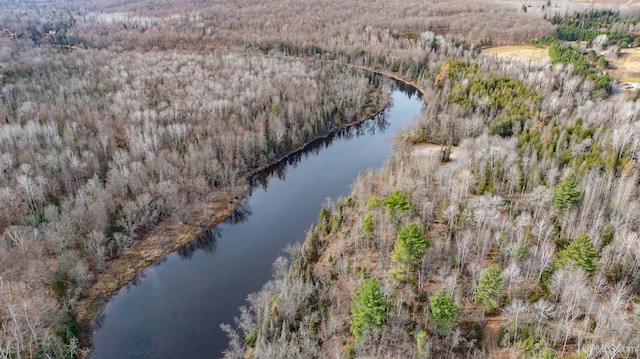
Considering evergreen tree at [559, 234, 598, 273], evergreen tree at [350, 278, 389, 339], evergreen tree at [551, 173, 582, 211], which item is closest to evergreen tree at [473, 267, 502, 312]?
evergreen tree at [559, 234, 598, 273]

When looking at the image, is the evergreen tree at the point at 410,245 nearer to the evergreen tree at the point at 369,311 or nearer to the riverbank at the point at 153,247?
the evergreen tree at the point at 369,311

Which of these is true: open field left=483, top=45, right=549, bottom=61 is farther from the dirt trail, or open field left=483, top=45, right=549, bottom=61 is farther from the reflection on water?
the dirt trail

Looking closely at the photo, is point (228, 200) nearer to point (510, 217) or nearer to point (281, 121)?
point (281, 121)

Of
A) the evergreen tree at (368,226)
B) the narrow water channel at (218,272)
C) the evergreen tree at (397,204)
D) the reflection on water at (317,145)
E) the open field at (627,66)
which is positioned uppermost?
the open field at (627,66)

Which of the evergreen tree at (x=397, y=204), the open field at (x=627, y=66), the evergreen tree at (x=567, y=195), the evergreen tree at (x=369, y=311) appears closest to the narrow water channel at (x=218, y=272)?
the evergreen tree at (x=369, y=311)

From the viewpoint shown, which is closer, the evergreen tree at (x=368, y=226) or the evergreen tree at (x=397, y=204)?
the evergreen tree at (x=368, y=226)

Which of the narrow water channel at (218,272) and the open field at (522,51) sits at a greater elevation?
the open field at (522,51)
